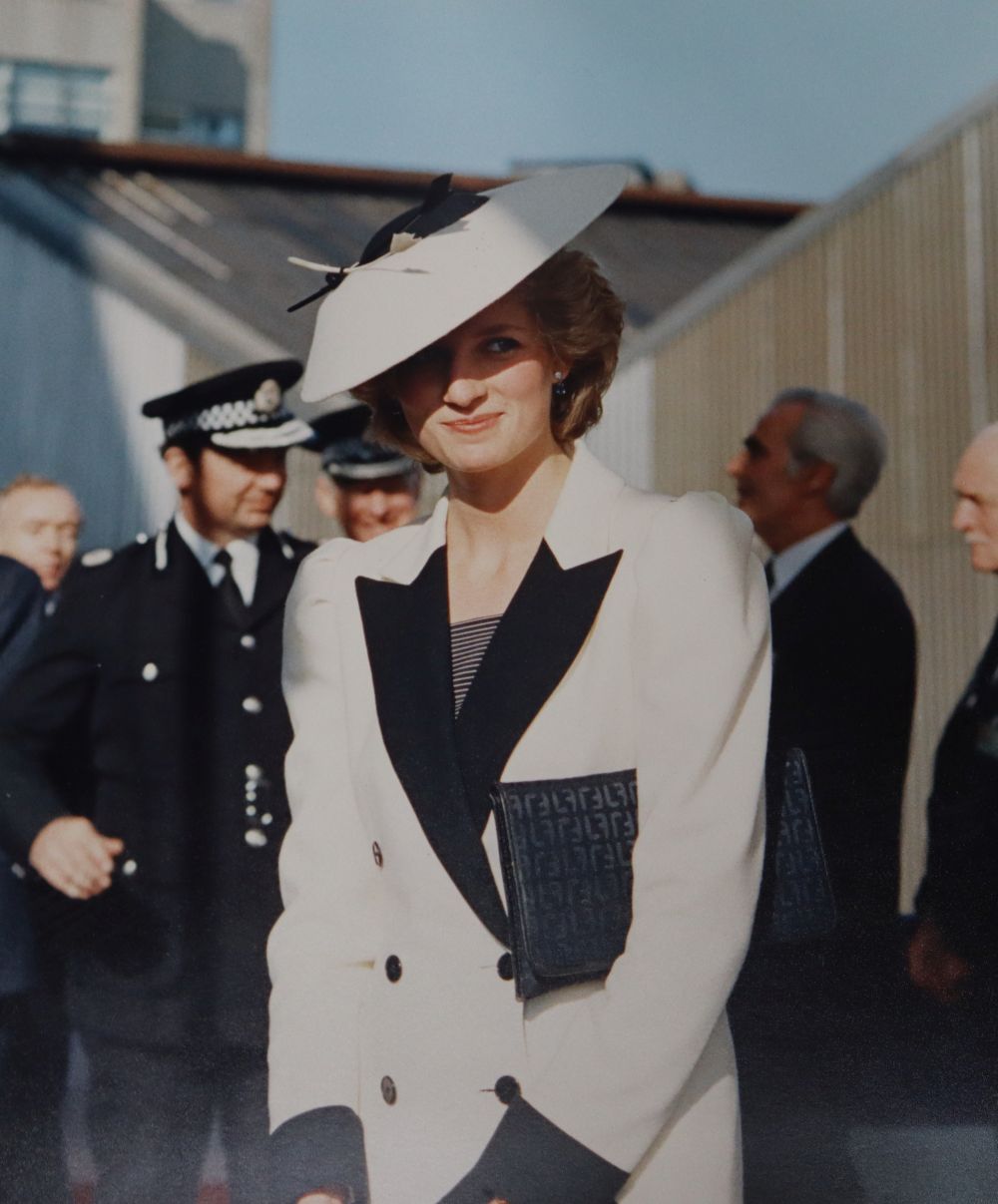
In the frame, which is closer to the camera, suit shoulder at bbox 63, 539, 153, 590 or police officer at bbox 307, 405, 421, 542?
suit shoulder at bbox 63, 539, 153, 590

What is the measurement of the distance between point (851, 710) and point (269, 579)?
3.04 feet

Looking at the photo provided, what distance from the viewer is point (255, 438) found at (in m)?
2.53

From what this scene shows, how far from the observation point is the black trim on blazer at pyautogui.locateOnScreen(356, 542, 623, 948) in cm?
134

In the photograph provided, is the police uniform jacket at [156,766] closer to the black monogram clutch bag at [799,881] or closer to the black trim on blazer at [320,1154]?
the black trim on blazer at [320,1154]

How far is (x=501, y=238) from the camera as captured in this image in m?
1.43

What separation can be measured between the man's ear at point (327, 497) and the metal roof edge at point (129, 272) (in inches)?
11.9

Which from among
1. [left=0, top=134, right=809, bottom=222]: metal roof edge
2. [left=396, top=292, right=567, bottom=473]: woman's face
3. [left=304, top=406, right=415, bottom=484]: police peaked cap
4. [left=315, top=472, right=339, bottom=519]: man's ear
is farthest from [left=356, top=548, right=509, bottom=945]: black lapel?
[left=0, top=134, right=809, bottom=222]: metal roof edge

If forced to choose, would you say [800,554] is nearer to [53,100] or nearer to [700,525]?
[700,525]

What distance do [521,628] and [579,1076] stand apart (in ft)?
1.27

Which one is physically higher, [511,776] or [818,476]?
[818,476]

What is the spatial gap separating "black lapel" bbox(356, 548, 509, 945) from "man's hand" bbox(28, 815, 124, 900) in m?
0.79

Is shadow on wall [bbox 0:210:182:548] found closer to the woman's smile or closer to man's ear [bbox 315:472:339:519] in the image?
man's ear [bbox 315:472:339:519]

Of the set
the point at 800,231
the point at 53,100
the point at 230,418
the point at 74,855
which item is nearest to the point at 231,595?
the point at 230,418

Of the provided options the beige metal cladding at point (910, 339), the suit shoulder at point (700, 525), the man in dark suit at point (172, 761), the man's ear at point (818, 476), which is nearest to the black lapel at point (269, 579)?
the man in dark suit at point (172, 761)
